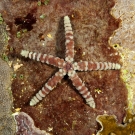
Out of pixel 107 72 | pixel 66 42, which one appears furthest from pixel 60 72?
pixel 107 72

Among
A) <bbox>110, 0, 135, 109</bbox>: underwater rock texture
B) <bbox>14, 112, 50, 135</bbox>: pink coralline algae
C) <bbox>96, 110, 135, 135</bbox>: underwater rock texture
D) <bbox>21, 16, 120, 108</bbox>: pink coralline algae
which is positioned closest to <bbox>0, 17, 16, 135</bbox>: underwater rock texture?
<bbox>14, 112, 50, 135</bbox>: pink coralline algae

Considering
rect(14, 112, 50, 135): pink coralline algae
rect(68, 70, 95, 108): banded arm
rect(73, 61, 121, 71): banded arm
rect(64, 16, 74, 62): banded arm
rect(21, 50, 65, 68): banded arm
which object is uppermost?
rect(64, 16, 74, 62): banded arm

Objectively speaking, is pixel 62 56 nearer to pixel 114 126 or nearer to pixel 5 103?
pixel 5 103

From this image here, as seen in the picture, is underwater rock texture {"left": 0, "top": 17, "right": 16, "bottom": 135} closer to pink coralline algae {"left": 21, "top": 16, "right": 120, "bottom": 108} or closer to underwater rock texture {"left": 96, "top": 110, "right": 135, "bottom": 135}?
pink coralline algae {"left": 21, "top": 16, "right": 120, "bottom": 108}

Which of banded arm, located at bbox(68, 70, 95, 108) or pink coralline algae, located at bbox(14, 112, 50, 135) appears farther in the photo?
pink coralline algae, located at bbox(14, 112, 50, 135)

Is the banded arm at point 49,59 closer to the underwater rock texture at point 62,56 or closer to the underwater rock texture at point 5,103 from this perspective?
the underwater rock texture at point 62,56
